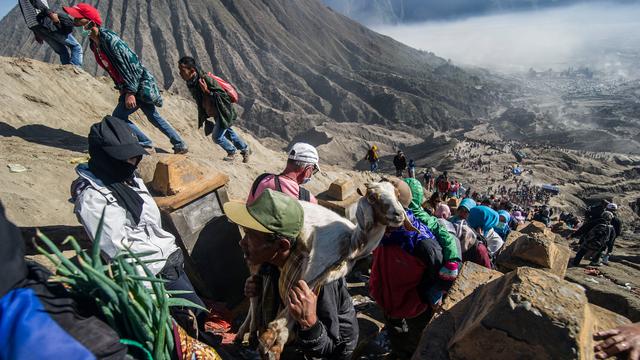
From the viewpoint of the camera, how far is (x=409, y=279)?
242 centimetres

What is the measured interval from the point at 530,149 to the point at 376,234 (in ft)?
143

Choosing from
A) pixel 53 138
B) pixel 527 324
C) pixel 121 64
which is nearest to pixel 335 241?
pixel 527 324

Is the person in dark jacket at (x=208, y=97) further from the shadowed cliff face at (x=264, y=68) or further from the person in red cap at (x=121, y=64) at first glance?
the shadowed cliff face at (x=264, y=68)

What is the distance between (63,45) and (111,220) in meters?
6.50

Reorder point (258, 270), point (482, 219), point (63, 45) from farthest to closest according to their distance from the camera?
point (63, 45), point (482, 219), point (258, 270)

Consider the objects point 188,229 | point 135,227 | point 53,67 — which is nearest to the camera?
point 135,227

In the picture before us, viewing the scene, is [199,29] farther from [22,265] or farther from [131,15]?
[22,265]

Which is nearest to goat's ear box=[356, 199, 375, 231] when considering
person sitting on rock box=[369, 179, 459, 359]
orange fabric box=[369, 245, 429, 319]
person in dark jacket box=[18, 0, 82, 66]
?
person sitting on rock box=[369, 179, 459, 359]

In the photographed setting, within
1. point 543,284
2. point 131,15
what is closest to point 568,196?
point 543,284

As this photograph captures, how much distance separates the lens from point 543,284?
1.31 meters

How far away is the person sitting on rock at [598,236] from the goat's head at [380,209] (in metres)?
8.46

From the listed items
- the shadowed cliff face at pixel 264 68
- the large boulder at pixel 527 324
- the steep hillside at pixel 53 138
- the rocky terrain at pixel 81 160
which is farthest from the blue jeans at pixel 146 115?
the shadowed cliff face at pixel 264 68

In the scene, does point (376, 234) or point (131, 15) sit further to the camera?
point (131, 15)

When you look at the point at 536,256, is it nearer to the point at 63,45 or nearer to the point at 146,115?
the point at 146,115
